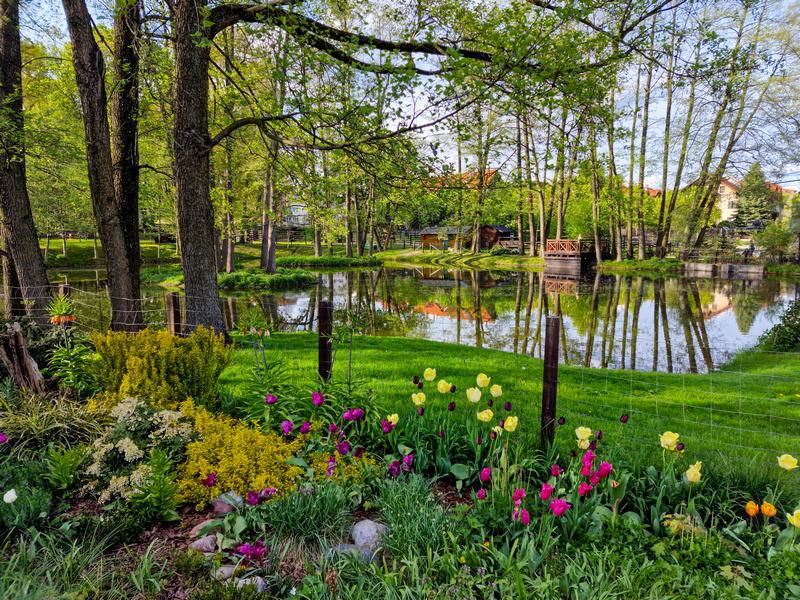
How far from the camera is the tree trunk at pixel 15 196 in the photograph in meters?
7.77

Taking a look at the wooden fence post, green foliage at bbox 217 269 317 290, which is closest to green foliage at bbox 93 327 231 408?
the wooden fence post

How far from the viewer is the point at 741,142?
2530 cm

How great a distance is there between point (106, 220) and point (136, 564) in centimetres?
642

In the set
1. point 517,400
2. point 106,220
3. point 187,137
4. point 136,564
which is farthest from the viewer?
point 106,220

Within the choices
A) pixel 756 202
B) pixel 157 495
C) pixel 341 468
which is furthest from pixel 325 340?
pixel 756 202

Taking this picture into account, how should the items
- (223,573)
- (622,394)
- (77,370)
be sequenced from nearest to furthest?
(223,573) < (77,370) < (622,394)

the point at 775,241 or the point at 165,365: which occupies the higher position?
the point at 775,241

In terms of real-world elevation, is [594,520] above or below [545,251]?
below

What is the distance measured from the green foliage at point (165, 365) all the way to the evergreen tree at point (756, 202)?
1673 inches

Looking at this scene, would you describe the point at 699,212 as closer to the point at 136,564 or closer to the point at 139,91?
the point at 139,91

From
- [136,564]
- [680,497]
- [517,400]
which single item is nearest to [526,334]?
[517,400]

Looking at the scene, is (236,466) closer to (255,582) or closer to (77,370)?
(255,582)

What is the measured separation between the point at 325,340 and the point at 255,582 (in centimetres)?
249

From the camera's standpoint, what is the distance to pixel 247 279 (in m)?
21.1
